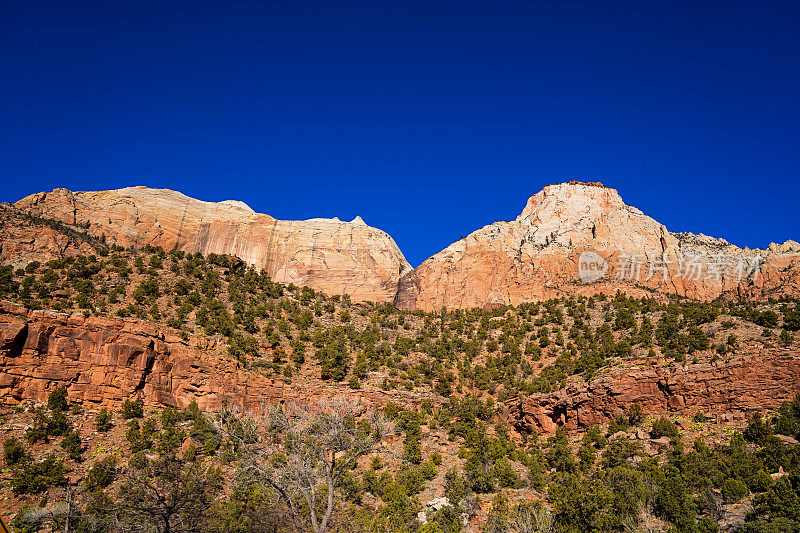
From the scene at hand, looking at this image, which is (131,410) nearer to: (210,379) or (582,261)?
(210,379)

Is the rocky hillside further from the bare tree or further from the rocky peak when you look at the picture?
the rocky peak

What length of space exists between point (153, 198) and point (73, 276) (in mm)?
66326

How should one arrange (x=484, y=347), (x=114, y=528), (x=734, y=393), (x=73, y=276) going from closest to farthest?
(x=114, y=528)
(x=734, y=393)
(x=73, y=276)
(x=484, y=347)

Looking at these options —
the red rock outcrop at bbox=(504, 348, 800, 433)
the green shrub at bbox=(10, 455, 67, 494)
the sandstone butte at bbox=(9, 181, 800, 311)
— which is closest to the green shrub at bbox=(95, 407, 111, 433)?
the green shrub at bbox=(10, 455, 67, 494)

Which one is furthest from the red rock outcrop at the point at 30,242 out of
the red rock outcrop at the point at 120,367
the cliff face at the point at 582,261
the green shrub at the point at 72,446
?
the cliff face at the point at 582,261

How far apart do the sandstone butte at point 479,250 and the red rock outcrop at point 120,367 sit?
53.1 meters

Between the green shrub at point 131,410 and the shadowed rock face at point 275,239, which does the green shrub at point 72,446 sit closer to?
the green shrub at point 131,410

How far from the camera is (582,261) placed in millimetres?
85438

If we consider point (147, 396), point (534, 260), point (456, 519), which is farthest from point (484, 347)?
point (534, 260)

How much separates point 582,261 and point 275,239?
65.3 m

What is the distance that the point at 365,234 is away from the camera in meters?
112

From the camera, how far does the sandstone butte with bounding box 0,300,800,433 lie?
90.5ft

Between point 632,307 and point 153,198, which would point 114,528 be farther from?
point 153,198

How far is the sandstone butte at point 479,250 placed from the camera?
7956 cm
